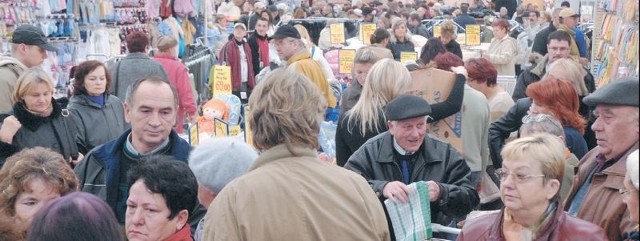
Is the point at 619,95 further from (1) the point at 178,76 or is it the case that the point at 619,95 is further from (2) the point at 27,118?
(1) the point at 178,76

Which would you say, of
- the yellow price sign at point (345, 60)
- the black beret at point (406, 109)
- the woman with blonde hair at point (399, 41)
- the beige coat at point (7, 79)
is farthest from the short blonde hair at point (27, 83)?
the woman with blonde hair at point (399, 41)

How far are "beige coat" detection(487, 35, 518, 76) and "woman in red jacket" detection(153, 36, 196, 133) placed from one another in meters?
4.96

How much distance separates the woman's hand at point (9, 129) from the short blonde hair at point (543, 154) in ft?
10.2

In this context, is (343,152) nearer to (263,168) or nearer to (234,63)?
(263,168)

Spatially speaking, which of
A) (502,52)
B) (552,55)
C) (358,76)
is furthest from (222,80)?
(502,52)

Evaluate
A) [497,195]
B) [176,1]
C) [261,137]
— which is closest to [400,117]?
[261,137]

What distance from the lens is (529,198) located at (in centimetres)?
349

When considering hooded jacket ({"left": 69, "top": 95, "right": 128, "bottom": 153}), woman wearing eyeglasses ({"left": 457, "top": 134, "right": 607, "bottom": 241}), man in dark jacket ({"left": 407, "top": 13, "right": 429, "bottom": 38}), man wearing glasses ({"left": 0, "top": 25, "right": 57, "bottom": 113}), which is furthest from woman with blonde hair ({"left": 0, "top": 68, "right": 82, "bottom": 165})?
man in dark jacket ({"left": 407, "top": 13, "right": 429, "bottom": 38})

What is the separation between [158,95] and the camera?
4188 millimetres

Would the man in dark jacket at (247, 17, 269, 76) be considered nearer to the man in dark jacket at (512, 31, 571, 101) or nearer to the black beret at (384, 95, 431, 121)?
the man in dark jacket at (512, 31, 571, 101)

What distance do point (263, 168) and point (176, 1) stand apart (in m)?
12.7

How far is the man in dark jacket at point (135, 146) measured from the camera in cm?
408

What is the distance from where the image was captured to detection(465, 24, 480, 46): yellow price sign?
15.4 m

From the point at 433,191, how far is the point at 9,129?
261 centimetres
